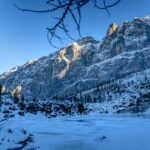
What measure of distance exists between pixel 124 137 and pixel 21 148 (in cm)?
379

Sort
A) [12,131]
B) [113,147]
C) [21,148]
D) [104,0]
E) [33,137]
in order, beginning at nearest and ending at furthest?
[104,0] → [113,147] → [21,148] → [33,137] → [12,131]

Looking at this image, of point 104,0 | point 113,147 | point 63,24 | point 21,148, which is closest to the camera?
point 104,0

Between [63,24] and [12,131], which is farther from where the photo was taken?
[12,131]

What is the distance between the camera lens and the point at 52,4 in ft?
10.5

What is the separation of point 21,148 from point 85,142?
2.60 meters

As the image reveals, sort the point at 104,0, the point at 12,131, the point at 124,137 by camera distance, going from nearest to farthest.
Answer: the point at 104,0 → the point at 124,137 → the point at 12,131

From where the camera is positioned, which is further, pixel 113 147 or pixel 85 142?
pixel 85 142

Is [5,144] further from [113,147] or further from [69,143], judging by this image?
[113,147]

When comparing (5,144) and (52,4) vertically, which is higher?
(52,4)

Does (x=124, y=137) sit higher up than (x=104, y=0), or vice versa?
(x=104, y=0)

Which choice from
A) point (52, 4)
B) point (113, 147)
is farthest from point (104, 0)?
point (113, 147)

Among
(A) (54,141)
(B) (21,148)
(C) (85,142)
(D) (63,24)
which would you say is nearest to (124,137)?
(C) (85,142)

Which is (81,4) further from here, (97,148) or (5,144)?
(5,144)

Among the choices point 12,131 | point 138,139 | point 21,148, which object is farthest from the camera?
point 12,131
